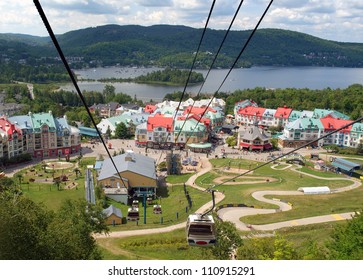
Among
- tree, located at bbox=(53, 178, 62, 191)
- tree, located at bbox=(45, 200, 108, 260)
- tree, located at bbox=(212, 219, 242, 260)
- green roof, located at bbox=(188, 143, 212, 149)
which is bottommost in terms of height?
tree, located at bbox=(53, 178, 62, 191)

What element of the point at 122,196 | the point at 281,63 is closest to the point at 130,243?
the point at 122,196

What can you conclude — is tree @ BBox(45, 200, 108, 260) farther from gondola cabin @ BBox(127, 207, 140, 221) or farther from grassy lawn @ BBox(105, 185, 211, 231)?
gondola cabin @ BBox(127, 207, 140, 221)

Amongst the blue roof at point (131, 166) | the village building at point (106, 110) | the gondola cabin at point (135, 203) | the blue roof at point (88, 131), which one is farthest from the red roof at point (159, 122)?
the village building at point (106, 110)

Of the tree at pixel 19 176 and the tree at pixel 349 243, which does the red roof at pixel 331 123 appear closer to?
the tree at pixel 349 243

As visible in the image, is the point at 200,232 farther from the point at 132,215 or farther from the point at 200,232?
the point at 132,215

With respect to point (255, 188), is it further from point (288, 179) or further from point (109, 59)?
point (109, 59)

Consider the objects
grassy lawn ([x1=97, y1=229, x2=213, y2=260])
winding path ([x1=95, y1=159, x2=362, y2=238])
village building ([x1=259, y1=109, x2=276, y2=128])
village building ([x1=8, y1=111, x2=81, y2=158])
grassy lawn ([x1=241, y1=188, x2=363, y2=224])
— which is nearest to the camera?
grassy lawn ([x1=97, y1=229, x2=213, y2=260])

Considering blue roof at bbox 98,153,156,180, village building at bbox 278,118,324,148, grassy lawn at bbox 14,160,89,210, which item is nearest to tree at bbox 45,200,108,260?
grassy lawn at bbox 14,160,89,210
